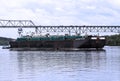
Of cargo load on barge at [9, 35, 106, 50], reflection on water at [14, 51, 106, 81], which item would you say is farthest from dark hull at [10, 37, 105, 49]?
reflection on water at [14, 51, 106, 81]

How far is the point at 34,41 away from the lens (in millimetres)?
179000

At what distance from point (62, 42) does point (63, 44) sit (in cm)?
83

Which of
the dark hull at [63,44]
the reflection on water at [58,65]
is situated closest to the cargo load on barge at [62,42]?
the dark hull at [63,44]

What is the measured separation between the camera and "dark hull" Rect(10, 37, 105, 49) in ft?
504

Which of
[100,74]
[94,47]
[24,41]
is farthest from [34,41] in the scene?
[100,74]

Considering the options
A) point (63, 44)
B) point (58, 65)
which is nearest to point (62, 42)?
point (63, 44)

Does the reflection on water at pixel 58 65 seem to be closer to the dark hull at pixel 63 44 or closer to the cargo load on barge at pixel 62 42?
the dark hull at pixel 63 44

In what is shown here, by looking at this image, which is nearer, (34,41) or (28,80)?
(28,80)

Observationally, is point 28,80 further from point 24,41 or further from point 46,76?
point 24,41

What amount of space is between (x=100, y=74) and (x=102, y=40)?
106 meters

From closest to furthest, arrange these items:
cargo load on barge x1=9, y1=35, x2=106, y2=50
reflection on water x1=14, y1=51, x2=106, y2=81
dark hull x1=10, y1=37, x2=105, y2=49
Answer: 1. reflection on water x1=14, y1=51, x2=106, y2=81
2. dark hull x1=10, y1=37, x2=105, y2=49
3. cargo load on barge x1=9, y1=35, x2=106, y2=50

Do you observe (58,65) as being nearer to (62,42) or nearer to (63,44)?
(63,44)

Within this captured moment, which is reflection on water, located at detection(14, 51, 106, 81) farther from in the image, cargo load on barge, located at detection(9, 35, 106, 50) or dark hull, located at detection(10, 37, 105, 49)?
cargo load on barge, located at detection(9, 35, 106, 50)

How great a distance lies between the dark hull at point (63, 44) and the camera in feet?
504
